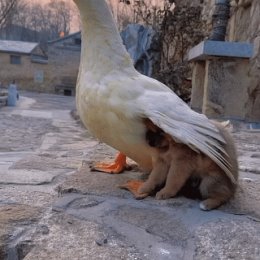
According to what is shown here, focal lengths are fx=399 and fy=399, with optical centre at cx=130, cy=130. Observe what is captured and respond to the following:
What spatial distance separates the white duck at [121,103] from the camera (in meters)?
1.14

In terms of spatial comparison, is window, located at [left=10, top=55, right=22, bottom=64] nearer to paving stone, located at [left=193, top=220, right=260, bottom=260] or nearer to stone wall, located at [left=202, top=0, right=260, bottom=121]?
stone wall, located at [left=202, top=0, right=260, bottom=121]

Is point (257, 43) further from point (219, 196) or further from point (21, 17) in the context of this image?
point (21, 17)

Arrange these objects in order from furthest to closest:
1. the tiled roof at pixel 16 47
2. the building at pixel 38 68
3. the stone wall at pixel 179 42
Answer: the building at pixel 38 68 → the tiled roof at pixel 16 47 → the stone wall at pixel 179 42

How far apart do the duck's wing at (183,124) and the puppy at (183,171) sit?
0.13ft

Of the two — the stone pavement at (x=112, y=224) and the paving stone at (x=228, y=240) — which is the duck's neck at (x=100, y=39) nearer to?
the stone pavement at (x=112, y=224)

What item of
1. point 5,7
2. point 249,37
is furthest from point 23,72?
point 249,37

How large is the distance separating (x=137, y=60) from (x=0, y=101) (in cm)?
486

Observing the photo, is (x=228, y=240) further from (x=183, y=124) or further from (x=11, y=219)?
(x=11, y=219)

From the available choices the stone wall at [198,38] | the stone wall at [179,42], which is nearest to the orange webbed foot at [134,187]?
the stone wall at [198,38]

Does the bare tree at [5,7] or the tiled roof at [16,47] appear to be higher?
the bare tree at [5,7]

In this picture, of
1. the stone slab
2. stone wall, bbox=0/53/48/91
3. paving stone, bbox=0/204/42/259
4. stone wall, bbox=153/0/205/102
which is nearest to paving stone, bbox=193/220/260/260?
paving stone, bbox=0/204/42/259

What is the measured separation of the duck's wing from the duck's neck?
0.15 m

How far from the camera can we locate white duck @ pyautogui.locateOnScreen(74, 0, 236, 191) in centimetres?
114

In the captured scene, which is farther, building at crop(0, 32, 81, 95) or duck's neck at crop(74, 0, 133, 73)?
building at crop(0, 32, 81, 95)
